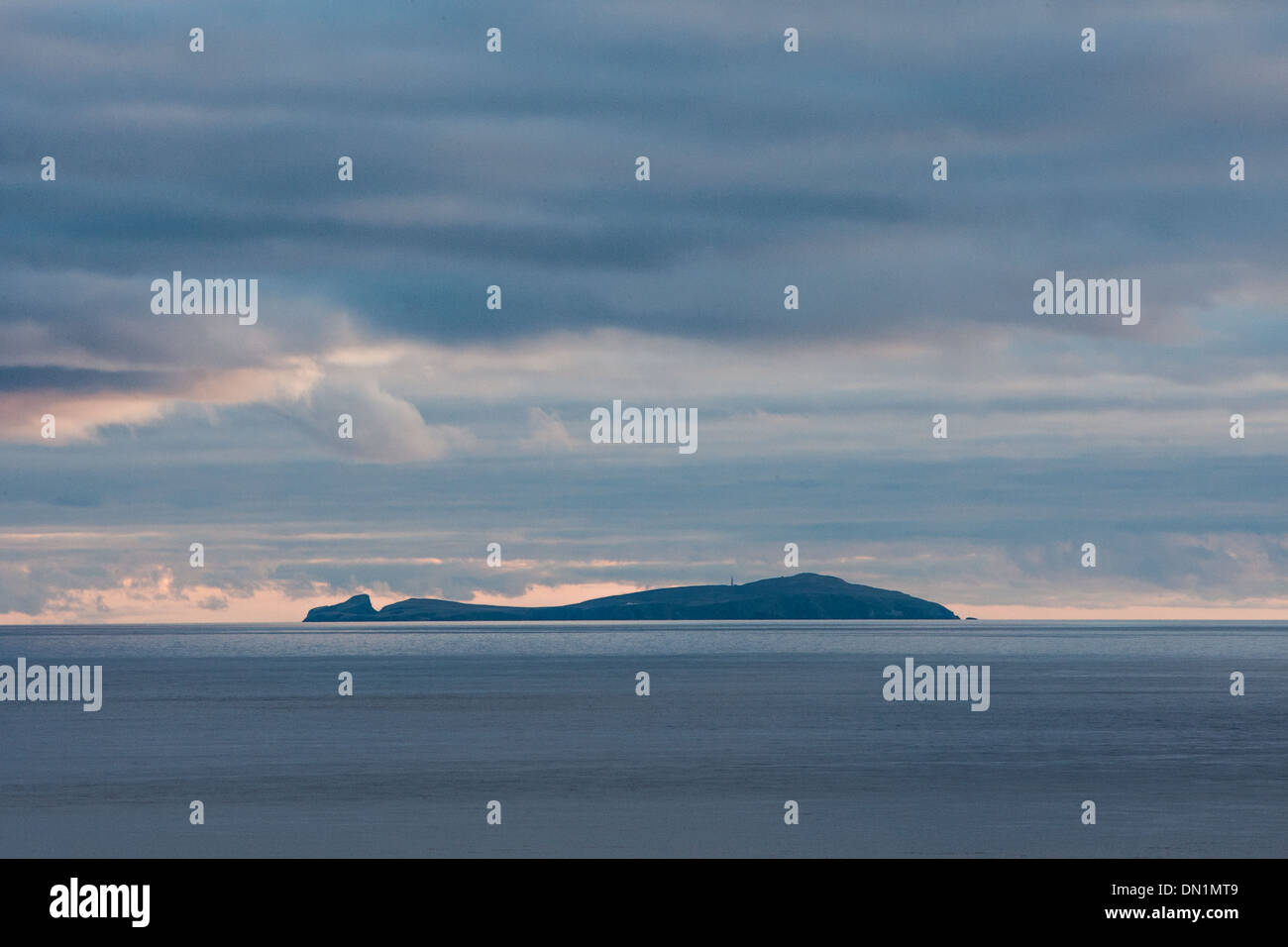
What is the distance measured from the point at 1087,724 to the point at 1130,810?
5002cm

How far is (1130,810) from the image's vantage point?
64.1 m

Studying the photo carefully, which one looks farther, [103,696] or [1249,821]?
[103,696]

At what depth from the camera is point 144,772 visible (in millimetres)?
80688
